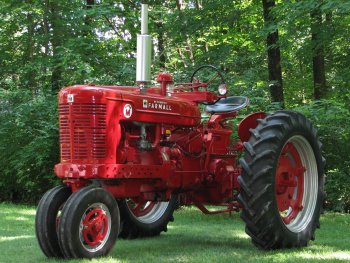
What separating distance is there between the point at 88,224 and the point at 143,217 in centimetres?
224

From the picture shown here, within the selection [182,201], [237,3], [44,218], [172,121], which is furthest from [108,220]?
[237,3]

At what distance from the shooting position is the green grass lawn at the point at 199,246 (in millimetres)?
5059

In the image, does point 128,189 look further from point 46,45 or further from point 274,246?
point 46,45

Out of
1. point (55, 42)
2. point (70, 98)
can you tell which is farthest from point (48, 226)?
point (55, 42)

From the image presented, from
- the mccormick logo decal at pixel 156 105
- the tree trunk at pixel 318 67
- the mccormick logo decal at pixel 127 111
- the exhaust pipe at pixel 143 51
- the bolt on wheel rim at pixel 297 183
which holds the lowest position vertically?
the bolt on wheel rim at pixel 297 183

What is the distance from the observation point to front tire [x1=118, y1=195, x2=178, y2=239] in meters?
6.69

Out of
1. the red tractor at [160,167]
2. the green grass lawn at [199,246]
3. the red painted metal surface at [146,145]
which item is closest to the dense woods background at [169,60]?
the green grass lawn at [199,246]

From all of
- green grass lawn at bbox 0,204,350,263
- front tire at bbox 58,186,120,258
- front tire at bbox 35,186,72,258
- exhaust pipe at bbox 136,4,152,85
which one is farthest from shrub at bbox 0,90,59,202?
front tire at bbox 58,186,120,258

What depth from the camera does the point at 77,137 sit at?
5.21 metres

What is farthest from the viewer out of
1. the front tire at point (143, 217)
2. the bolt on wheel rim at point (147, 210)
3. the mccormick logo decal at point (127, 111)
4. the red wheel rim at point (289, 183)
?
the bolt on wheel rim at point (147, 210)

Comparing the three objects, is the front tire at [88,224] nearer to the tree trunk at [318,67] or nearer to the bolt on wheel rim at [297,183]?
the bolt on wheel rim at [297,183]

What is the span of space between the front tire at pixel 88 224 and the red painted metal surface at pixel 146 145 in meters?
0.29

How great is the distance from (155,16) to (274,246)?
13422mm

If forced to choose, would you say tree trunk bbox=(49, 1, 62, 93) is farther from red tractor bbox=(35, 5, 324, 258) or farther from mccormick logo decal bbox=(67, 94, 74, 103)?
mccormick logo decal bbox=(67, 94, 74, 103)
